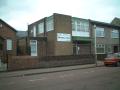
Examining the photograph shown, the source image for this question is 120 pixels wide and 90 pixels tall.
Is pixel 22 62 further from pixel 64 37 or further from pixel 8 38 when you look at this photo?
pixel 64 37

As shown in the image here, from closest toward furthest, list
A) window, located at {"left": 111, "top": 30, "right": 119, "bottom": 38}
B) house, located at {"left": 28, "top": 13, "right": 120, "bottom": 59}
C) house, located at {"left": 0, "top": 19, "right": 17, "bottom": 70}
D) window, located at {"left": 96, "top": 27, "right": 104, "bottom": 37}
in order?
house, located at {"left": 0, "top": 19, "right": 17, "bottom": 70} < house, located at {"left": 28, "top": 13, "right": 120, "bottom": 59} < window, located at {"left": 96, "top": 27, "right": 104, "bottom": 37} < window, located at {"left": 111, "top": 30, "right": 119, "bottom": 38}

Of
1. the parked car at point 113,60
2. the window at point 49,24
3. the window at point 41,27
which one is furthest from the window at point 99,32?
the parked car at point 113,60

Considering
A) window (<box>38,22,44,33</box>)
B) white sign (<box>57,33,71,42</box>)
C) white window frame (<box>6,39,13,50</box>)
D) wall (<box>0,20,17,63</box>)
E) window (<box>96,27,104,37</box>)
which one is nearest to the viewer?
wall (<box>0,20,17,63</box>)

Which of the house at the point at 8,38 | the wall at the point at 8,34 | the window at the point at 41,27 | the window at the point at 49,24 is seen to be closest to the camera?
the house at the point at 8,38

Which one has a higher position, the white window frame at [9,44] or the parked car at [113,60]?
the white window frame at [9,44]

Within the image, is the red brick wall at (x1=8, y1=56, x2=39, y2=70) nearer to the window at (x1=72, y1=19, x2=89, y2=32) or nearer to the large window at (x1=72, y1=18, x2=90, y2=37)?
the large window at (x1=72, y1=18, x2=90, y2=37)

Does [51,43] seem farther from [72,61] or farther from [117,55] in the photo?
[117,55]

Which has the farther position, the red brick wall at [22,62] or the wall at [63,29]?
the wall at [63,29]

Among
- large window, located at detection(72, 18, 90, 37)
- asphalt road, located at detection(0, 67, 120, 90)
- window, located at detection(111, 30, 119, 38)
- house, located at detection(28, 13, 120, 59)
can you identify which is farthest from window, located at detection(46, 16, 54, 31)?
asphalt road, located at detection(0, 67, 120, 90)

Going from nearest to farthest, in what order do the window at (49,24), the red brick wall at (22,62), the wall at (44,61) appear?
1. the red brick wall at (22,62)
2. the wall at (44,61)
3. the window at (49,24)

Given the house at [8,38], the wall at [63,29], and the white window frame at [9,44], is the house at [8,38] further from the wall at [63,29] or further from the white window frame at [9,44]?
the wall at [63,29]

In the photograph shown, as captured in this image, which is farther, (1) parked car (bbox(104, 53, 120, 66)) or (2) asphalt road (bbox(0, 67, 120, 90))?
(1) parked car (bbox(104, 53, 120, 66))

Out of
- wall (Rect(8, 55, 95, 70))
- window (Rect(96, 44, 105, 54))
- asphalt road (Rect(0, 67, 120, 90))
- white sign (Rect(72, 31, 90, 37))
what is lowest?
asphalt road (Rect(0, 67, 120, 90))

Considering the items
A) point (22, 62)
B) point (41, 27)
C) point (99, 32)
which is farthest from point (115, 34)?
point (22, 62)
